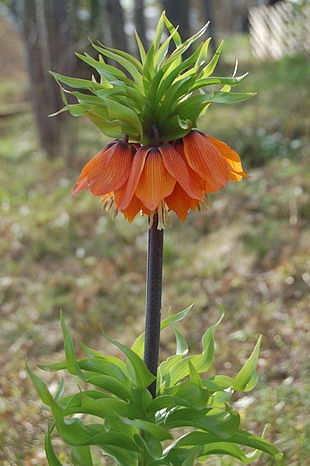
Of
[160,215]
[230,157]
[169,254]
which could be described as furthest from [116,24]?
[160,215]

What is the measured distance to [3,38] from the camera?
50.9ft

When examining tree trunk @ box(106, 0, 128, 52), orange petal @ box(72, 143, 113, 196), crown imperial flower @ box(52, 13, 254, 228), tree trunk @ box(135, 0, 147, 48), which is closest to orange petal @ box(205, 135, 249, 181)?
crown imperial flower @ box(52, 13, 254, 228)

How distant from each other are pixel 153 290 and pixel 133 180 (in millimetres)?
296

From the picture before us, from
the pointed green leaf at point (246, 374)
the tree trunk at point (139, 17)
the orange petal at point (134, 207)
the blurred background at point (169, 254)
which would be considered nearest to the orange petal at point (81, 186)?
the orange petal at point (134, 207)

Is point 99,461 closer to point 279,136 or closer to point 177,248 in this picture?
point 177,248

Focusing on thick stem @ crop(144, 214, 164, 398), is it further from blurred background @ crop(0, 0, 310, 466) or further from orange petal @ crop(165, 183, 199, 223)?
blurred background @ crop(0, 0, 310, 466)

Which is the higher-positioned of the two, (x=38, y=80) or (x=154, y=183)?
(x=154, y=183)

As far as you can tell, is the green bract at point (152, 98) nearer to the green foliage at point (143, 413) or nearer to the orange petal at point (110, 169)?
the orange petal at point (110, 169)

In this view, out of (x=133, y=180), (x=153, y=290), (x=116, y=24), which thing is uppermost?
(x=133, y=180)

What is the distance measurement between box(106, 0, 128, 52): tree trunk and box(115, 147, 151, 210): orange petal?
6059 millimetres

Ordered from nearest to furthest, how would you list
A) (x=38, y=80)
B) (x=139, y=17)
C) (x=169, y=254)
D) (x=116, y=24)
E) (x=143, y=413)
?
(x=143, y=413) → (x=169, y=254) → (x=116, y=24) → (x=38, y=80) → (x=139, y=17)

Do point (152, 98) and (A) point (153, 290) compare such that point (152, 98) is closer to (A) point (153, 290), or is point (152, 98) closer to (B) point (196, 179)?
(B) point (196, 179)

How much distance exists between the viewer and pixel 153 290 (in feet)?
4.57

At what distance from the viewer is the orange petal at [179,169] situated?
121cm
